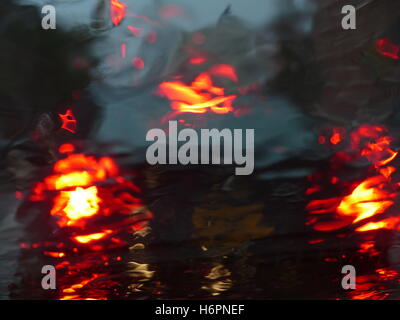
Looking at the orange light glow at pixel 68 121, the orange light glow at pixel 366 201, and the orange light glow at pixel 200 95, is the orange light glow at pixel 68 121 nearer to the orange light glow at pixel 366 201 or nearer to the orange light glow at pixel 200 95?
the orange light glow at pixel 200 95

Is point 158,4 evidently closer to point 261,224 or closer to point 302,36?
point 302,36

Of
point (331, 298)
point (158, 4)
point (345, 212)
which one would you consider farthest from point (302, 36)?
point (331, 298)

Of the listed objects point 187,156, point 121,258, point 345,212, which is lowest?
point 121,258

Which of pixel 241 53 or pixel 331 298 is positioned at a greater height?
pixel 241 53

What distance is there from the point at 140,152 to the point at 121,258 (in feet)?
1.03

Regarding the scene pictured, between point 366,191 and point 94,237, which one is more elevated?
point 366,191

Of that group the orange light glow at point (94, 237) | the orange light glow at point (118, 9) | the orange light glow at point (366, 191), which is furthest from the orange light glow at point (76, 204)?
the orange light glow at point (366, 191)

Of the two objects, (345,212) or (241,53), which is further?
(345,212)

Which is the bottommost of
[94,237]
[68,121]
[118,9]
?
[94,237]

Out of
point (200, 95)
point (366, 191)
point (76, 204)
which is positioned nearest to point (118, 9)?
point (200, 95)

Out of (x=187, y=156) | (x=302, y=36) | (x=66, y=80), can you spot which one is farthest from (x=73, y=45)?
(x=302, y=36)

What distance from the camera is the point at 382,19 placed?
1.06m

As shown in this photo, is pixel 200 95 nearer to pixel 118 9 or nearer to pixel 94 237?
pixel 118 9

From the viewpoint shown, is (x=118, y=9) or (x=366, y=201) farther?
(x=366, y=201)
